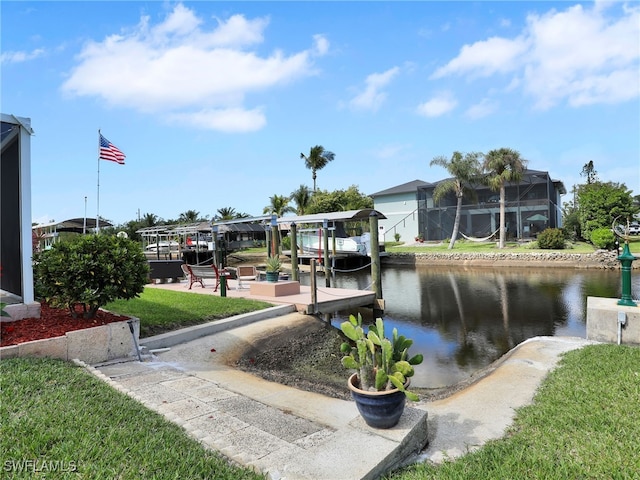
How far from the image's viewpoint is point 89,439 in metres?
2.80

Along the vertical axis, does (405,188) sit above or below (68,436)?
above

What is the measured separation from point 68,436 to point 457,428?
124 inches

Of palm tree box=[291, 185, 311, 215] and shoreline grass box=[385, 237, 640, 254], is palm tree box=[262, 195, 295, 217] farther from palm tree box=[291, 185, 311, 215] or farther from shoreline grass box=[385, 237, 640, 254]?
shoreline grass box=[385, 237, 640, 254]

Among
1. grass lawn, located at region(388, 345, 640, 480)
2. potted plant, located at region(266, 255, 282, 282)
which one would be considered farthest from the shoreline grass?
grass lawn, located at region(388, 345, 640, 480)

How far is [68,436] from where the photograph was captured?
9.27 ft

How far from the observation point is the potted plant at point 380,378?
309cm

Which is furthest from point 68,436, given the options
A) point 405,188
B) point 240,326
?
point 405,188

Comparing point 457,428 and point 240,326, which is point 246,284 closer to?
point 240,326

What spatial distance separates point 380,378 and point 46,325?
4727 mm

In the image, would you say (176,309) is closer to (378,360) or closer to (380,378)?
(378,360)

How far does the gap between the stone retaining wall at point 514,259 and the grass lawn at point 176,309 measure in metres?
22.1

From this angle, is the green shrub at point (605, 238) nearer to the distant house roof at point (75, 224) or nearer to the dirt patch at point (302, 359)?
the dirt patch at point (302, 359)

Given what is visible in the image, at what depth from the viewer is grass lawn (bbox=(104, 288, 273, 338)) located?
281 inches

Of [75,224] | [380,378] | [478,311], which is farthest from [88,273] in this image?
[75,224]
